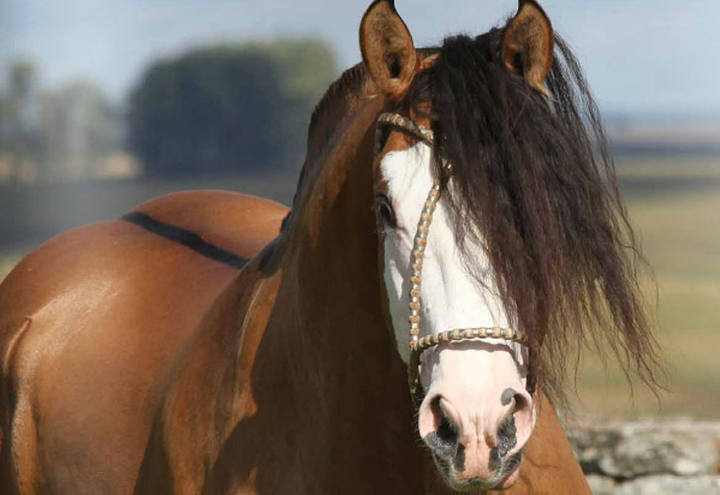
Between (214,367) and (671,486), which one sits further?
(671,486)

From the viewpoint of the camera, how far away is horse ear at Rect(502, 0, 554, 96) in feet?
6.95

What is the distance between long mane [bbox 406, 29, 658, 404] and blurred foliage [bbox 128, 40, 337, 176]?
722 centimetres

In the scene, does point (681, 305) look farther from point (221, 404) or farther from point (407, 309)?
point (407, 309)

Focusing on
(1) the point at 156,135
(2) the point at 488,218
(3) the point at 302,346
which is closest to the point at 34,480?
(3) the point at 302,346

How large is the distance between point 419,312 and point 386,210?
19 cm

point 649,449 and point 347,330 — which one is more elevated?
point 347,330

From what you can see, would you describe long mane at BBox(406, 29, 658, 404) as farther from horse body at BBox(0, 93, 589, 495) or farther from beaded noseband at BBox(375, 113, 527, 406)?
horse body at BBox(0, 93, 589, 495)

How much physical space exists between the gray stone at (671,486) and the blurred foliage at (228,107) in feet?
17.6

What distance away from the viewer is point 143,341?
3.23 meters

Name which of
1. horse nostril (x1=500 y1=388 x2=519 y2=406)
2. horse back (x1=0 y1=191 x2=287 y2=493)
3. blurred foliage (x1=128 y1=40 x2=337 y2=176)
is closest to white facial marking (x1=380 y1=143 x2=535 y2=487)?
horse nostril (x1=500 y1=388 x2=519 y2=406)

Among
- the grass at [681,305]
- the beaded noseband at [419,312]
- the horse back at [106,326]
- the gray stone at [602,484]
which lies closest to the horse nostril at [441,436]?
the beaded noseband at [419,312]

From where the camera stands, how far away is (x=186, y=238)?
11.7 ft

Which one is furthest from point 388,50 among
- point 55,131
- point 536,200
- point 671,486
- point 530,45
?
point 55,131

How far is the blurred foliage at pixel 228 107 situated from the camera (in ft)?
32.4
